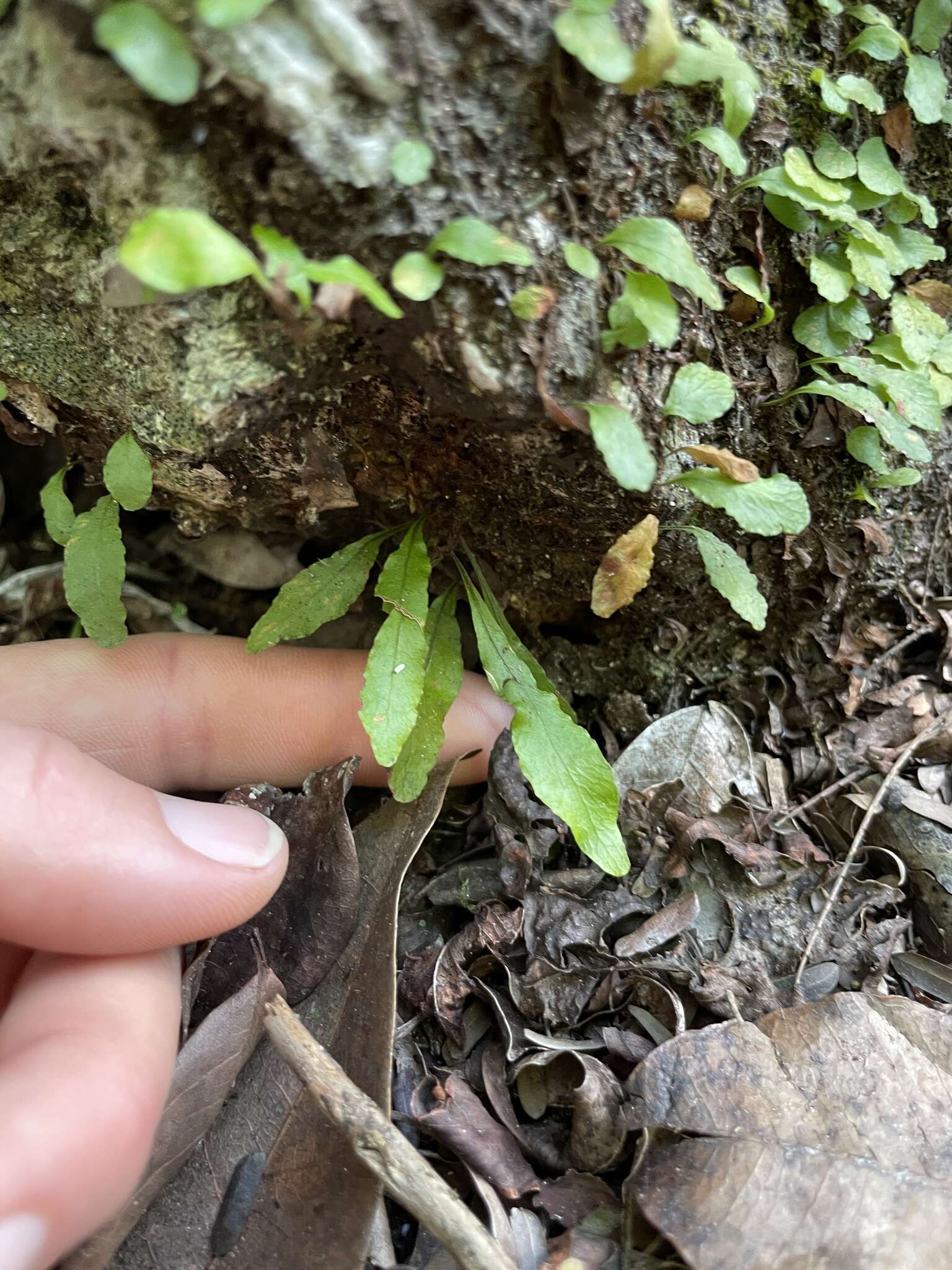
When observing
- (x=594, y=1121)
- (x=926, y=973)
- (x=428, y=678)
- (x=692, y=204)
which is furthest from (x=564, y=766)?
(x=692, y=204)

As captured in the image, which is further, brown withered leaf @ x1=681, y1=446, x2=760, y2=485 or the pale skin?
brown withered leaf @ x1=681, y1=446, x2=760, y2=485

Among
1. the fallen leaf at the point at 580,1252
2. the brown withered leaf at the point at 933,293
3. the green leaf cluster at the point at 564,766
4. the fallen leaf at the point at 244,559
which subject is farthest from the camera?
the fallen leaf at the point at 244,559

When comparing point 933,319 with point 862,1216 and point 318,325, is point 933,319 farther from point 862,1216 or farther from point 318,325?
point 862,1216

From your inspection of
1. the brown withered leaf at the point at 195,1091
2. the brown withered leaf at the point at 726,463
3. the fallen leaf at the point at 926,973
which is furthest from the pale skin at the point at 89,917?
the fallen leaf at the point at 926,973

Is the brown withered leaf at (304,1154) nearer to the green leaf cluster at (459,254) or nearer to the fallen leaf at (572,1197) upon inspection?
the fallen leaf at (572,1197)

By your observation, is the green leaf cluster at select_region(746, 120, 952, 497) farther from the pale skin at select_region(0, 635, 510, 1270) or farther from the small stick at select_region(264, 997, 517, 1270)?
the small stick at select_region(264, 997, 517, 1270)

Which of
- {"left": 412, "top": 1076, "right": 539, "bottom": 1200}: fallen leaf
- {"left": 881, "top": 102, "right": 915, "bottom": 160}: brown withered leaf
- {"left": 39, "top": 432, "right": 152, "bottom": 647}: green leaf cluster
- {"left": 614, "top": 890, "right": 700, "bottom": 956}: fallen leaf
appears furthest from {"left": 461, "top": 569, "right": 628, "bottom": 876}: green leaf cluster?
{"left": 881, "top": 102, "right": 915, "bottom": 160}: brown withered leaf

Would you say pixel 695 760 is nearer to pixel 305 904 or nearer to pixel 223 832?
pixel 305 904
